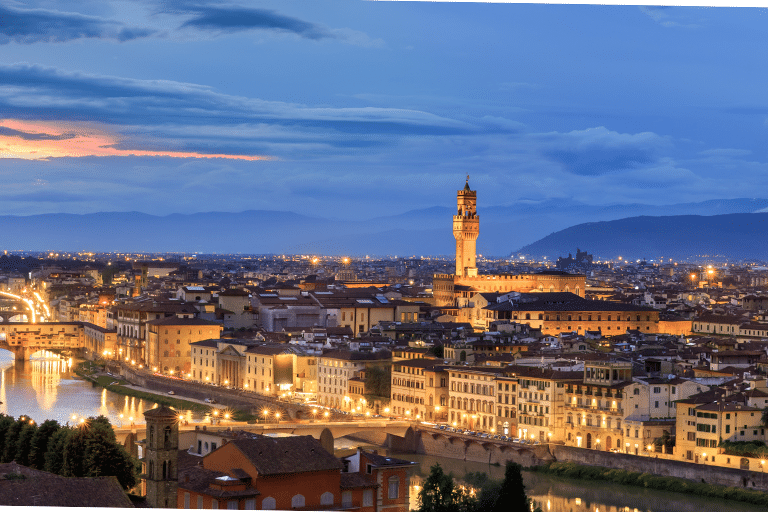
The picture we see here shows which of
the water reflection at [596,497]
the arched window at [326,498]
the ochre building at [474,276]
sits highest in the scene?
the ochre building at [474,276]

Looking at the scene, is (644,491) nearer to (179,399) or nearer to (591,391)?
(591,391)

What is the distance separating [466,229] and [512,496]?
78.1 ft

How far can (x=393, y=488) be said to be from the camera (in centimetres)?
1094

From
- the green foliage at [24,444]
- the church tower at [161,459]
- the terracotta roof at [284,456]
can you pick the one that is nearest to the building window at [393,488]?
the terracotta roof at [284,456]

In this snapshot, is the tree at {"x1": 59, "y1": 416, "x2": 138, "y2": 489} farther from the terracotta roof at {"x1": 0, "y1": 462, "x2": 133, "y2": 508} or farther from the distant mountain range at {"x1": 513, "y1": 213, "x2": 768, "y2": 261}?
the distant mountain range at {"x1": 513, "y1": 213, "x2": 768, "y2": 261}

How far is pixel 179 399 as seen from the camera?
22266 mm

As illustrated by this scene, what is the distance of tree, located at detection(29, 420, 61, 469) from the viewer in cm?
1246

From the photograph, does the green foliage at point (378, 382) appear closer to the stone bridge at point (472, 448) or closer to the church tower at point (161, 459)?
the stone bridge at point (472, 448)

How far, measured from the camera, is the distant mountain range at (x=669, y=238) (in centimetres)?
7581

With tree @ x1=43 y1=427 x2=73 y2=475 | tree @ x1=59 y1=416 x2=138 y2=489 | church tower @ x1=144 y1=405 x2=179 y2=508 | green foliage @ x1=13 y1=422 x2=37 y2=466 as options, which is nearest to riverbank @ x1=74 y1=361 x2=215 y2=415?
green foliage @ x1=13 y1=422 x2=37 y2=466

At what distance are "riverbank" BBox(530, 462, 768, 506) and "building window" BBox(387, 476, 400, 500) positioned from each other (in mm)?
3845

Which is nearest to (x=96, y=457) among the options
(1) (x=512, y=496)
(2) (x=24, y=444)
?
(2) (x=24, y=444)

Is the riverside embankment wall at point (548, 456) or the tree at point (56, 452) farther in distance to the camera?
the riverside embankment wall at point (548, 456)

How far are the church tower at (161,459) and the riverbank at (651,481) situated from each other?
5.82m
